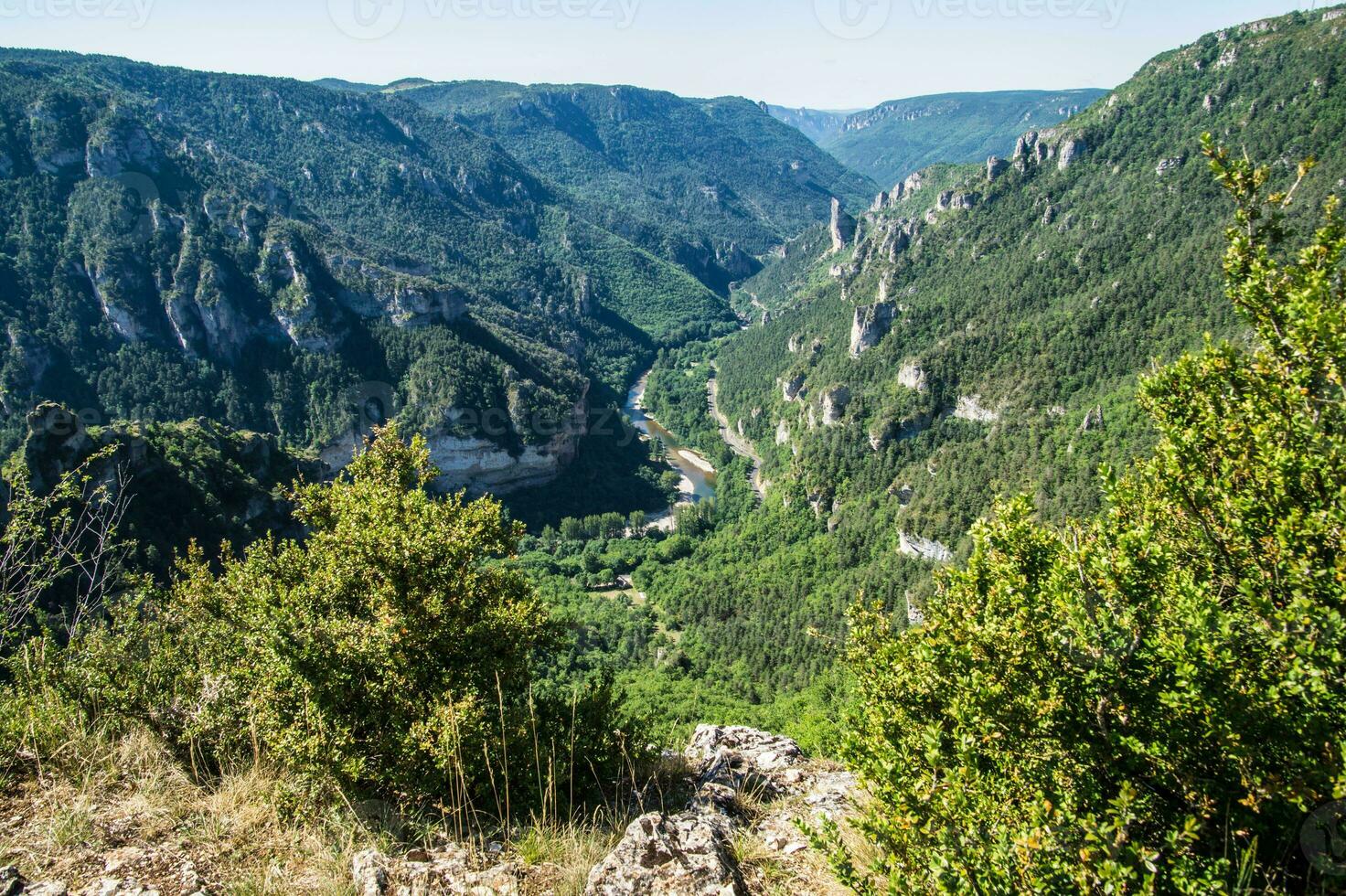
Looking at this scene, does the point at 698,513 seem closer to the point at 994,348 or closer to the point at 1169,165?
the point at 994,348

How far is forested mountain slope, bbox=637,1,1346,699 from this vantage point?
6906 centimetres

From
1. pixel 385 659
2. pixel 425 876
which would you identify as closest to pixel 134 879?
pixel 425 876

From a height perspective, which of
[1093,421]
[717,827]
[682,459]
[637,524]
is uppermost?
[717,827]

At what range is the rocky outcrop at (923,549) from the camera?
6662cm

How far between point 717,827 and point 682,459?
11376 cm

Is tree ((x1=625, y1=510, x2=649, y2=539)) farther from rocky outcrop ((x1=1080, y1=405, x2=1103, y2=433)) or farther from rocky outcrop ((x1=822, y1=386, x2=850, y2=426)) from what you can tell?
rocky outcrop ((x1=1080, y1=405, x2=1103, y2=433))

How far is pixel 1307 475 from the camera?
581 centimetres

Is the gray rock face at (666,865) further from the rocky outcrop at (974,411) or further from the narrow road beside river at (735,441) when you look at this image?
the narrow road beside river at (735,441)


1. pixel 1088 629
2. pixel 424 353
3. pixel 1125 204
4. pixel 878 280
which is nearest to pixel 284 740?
pixel 1088 629

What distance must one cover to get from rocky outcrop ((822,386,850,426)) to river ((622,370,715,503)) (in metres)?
21.4

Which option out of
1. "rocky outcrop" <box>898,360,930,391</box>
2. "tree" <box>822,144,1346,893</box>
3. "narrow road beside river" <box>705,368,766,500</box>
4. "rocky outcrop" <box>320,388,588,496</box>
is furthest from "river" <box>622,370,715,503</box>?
"tree" <box>822,144,1346,893</box>

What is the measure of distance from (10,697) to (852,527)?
77.7 meters

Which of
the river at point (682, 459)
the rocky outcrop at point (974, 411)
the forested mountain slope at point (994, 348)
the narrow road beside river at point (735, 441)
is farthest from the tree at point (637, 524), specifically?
the rocky outcrop at point (974, 411)

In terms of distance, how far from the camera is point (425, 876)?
6.13 metres
